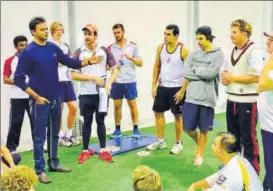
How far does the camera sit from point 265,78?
281 cm

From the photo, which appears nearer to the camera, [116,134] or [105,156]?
[105,156]

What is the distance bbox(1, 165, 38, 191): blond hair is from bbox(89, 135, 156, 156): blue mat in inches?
99.7

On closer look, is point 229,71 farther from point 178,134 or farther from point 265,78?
point 178,134

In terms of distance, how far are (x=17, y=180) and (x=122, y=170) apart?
85.5 inches

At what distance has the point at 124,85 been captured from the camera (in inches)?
203

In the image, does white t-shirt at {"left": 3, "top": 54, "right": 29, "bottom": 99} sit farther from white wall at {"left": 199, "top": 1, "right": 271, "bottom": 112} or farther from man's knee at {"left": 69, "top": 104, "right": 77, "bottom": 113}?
white wall at {"left": 199, "top": 1, "right": 271, "bottom": 112}

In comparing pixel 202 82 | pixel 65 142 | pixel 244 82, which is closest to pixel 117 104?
pixel 65 142

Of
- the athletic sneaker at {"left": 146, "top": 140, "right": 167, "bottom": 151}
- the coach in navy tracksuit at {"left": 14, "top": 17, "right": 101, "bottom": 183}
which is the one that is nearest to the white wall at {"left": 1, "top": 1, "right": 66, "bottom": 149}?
the coach in navy tracksuit at {"left": 14, "top": 17, "right": 101, "bottom": 183}

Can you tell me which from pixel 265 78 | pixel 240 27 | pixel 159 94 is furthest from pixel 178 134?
pixel 265 78

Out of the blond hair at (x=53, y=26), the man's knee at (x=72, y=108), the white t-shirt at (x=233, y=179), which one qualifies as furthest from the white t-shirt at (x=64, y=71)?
the white t-shirt at (x=233, y=179)

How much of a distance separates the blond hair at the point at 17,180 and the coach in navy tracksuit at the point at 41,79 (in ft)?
5.00

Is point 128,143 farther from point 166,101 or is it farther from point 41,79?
point 41,79

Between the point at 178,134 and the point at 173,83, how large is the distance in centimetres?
60

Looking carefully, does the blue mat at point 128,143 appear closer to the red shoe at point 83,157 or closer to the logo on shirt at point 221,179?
the red shoe at point 83,157
